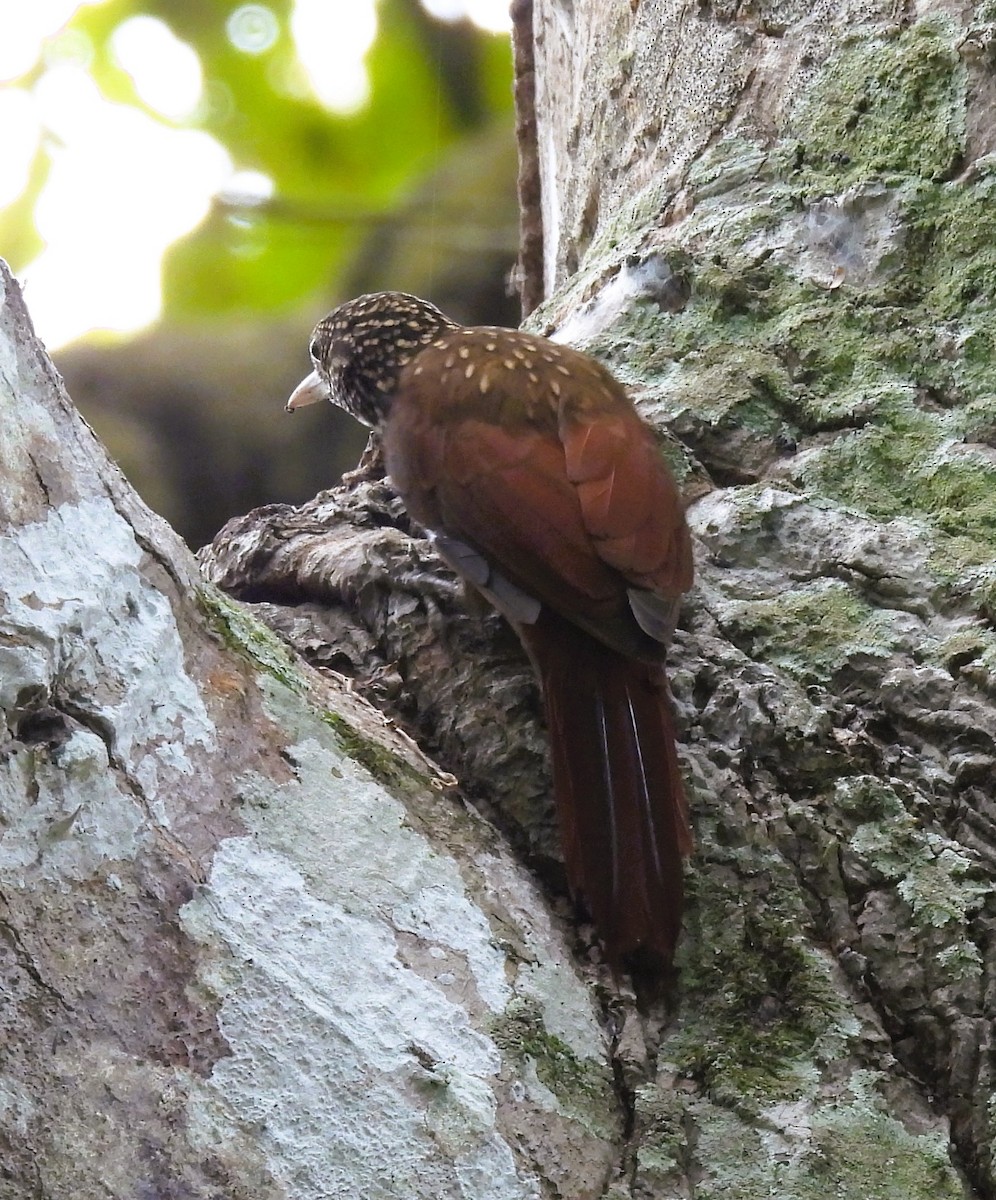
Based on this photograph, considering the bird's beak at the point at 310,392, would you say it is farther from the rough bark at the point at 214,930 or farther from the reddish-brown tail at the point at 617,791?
the rough bark at the point at 214,930

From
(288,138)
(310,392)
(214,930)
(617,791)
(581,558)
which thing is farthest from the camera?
(288,138)

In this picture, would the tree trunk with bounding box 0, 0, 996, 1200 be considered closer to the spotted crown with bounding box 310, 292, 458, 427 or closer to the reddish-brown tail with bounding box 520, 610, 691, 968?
the reddish-brown tail with bounding box 520, 610, 691, 968

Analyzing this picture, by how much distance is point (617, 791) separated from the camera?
6.13 feet

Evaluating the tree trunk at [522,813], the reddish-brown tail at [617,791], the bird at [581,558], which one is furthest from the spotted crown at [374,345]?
the reddish-brown tail at [617,791]

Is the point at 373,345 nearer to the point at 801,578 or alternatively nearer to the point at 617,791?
the point at 801,578

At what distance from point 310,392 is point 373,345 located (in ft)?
1.25

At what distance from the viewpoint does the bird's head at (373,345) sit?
309 cm

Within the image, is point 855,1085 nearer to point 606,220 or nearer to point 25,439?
point 25,439

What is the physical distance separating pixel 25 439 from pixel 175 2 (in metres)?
3.88

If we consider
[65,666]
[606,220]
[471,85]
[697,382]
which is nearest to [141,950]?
[65,666]

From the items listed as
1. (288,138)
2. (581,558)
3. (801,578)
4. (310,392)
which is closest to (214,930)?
(581,558)

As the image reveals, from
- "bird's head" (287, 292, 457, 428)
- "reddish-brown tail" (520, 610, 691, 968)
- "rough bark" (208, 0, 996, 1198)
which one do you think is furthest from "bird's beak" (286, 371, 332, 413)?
"reddish-brown tail" (520, 610, 691, 968)

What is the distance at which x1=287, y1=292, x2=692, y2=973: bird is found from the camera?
1.82 m

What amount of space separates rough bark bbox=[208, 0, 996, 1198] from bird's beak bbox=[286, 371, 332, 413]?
0.60 meters
